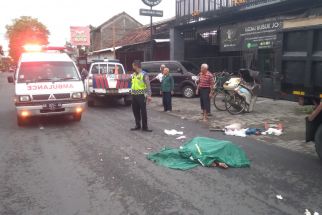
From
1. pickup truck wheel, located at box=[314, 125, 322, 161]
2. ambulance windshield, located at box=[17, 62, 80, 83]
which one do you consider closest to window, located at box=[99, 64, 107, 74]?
ambulance windshield, located at box=[17, 62, 80, 83]

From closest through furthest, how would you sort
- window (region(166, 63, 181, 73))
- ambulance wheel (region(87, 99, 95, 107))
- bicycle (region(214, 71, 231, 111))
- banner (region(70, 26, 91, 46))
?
bicycle (region(214, 71, 231, 111)) → ambulance wheel (region(87, 99, 95, 107)) → window (region(166, 63, 181, 73)) → banner (region(70, 26, 91, 46))

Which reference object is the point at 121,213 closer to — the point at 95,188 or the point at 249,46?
the point at 95,188

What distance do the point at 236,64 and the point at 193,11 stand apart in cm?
386

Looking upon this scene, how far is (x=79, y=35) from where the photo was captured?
39812 mm

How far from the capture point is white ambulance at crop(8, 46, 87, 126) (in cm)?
909

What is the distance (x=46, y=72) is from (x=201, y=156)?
592 centimetres

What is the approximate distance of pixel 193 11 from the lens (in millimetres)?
18531

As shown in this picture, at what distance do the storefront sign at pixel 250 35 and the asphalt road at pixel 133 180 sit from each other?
7.65 m

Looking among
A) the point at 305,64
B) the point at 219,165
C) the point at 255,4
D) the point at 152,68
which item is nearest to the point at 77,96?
the point at 219,165

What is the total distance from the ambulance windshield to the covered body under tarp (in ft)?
15.6

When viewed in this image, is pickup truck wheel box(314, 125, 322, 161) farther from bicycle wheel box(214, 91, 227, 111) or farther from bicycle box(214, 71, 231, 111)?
bicycle wheel box(214, 91, 227, 111)

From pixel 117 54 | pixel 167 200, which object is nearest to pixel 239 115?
pixel 167 200

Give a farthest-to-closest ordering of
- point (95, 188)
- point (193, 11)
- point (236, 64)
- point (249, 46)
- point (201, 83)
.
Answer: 1. point (193, 11)
2. point (236, 64)
3. point (249, 46)
4. point (201, 83)
5. point (95, 188)

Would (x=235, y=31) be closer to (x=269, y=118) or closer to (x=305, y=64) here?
(x=269, y=118)
